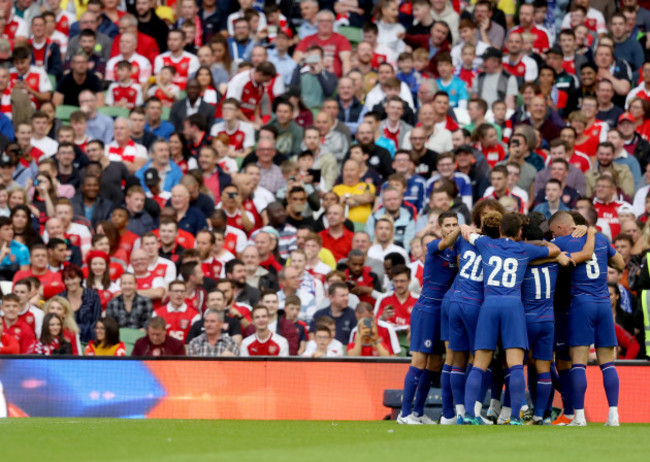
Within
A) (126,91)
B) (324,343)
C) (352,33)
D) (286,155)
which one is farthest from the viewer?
(352,33)

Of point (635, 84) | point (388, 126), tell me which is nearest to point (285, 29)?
point (388, 126)

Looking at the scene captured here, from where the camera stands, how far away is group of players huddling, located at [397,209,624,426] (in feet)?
39.3

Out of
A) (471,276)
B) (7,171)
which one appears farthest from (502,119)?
(471,276)

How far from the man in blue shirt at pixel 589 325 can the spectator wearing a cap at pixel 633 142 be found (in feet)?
23.1

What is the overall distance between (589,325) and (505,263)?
1162 millimetres

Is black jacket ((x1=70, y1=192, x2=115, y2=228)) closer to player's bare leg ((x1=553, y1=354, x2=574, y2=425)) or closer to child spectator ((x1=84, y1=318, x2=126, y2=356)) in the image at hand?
child spectator ((x1=84, y1=318, x2=126, y2=356))

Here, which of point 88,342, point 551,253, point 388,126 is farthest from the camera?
point 388,126

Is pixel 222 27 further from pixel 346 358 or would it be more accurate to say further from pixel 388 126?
pixel 346 358

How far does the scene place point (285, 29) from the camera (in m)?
22.4

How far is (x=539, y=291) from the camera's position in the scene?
40.1 ft

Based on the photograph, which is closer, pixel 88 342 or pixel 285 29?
pixel 88 342

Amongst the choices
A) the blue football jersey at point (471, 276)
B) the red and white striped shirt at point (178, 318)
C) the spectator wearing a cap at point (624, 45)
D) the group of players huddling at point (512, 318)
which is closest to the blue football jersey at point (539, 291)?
the group of players huddling at point (512, 318)

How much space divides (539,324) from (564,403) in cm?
112

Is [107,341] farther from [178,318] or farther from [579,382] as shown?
[579,382]
